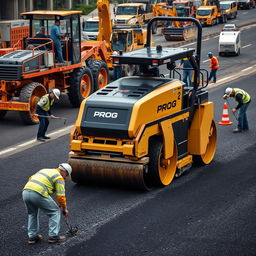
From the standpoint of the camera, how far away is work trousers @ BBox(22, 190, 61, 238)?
11.2 m

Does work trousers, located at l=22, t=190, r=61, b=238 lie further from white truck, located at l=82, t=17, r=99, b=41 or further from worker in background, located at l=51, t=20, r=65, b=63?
white truck, located at l=82, t=17, r=99, b=41

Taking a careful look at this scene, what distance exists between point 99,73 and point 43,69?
3905 millimetres

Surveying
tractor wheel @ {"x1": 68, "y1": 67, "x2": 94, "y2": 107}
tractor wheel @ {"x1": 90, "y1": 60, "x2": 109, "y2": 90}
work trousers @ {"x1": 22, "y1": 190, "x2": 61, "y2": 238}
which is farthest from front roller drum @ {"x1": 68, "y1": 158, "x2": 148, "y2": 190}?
tractor wheel @ {"x1": 90, "y1": 60, "x2": 109, "y2": 90}

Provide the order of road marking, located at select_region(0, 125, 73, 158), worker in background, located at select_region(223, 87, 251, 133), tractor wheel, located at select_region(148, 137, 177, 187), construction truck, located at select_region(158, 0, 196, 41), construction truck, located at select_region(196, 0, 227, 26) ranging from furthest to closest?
construction truck, located at select_region(196, 0, 227, 26) → construction truck, located at select_region(158, 0, 196, 41) → worker in background, located at select_region(223, 87, 251, 133) → road marking, located at select_region(0, 125, 73, 158) → tractor wheel, located at select_region(148, 137, 177, 187)

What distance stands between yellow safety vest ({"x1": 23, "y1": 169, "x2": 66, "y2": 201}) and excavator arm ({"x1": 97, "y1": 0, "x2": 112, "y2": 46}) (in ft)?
62.2

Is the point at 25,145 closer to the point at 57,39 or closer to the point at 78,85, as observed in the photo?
the point at 57,39

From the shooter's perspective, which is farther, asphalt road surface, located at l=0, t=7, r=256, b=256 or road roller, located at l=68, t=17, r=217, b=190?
road roller, located at l=68, t=17, r=217, b=190

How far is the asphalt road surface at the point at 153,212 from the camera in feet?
37.6

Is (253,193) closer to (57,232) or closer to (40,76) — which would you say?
(57,232)

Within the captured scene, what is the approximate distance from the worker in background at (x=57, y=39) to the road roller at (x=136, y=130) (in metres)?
7.09

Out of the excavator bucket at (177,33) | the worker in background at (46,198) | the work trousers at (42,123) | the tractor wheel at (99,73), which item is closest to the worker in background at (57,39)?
the tractor wheel at (99,73)

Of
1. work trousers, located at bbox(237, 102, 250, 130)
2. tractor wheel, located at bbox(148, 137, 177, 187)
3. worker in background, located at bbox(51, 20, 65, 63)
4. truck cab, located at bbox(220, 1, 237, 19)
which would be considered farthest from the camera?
truck cab, located at bbox(220, 1, 237, 19)

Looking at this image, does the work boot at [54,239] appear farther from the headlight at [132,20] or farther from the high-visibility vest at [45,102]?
the headlight at [132,20]

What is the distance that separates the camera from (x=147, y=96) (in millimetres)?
14125
